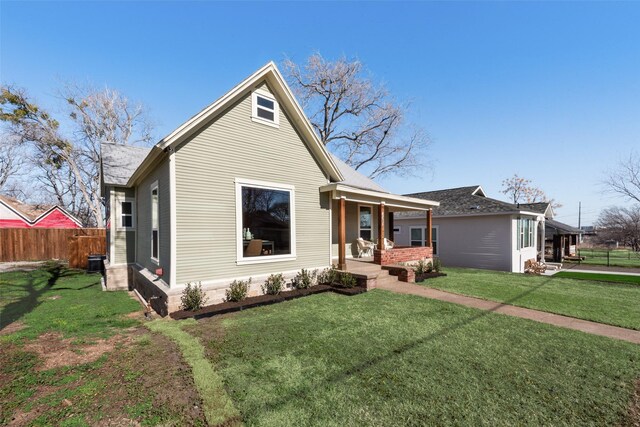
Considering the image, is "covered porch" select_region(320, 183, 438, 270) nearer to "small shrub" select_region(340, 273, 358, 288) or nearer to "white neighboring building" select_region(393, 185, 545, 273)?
"small shrub" select_region(340, 273, 358, 288)

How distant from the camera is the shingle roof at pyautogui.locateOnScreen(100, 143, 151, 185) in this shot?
1072cm

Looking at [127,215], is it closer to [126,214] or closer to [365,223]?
[126,214]

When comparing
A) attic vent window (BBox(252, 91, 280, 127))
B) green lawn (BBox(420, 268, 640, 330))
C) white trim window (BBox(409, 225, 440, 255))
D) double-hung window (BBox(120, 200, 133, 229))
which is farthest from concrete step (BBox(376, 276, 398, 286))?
double-hung window (BBox(120, 200, 133, 229))

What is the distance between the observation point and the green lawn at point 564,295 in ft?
21.7

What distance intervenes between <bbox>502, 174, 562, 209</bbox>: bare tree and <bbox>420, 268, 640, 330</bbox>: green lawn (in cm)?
3656

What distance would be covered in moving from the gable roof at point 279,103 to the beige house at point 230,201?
1.0 inches

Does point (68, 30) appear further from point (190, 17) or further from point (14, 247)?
point (14, 247)

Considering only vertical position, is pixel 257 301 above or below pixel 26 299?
above

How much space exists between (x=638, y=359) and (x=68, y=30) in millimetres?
18645

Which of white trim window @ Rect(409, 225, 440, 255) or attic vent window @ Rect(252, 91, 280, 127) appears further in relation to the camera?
white trim window @ Rect(409, 225, 440, 255)

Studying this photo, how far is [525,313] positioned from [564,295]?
3.19 m

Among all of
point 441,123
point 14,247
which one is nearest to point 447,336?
point 441,123

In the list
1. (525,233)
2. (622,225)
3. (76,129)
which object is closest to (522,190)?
(622,225)

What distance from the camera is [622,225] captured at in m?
37.8
